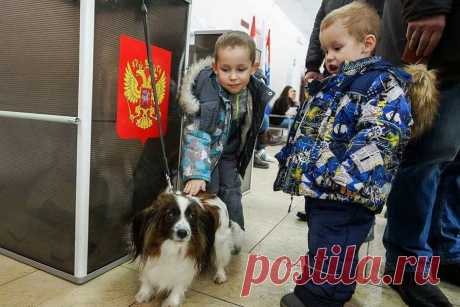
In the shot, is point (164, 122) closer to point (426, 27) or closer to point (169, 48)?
point (169, 48)

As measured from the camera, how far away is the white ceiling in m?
6.83

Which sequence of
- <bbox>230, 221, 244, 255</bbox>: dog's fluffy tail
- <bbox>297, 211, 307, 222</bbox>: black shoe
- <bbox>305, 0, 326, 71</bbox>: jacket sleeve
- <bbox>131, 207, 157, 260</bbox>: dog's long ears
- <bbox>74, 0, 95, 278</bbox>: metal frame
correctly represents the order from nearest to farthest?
<bbox>74, 0, 95, 278</bbox>: metal frame
<bbox>131, 207, 157, 260</bbox>: dog's long ears
<bbox>230, 221, 244, 255</bbox>: dog's fluffy tail
<bbox>305, 0, 326, 71</bbox>: jacket sleeve
<bbox>297, 211, 307, 222</bbox>: black shoe

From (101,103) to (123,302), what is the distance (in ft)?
2.38

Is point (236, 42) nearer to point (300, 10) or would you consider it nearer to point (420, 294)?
point (420, 294)

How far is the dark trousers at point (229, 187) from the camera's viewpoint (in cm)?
181

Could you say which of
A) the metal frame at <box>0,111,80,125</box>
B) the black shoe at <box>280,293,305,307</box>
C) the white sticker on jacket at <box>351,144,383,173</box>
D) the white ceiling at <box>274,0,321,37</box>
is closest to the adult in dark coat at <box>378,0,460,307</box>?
the white sticker on jacket at <box>351,144,383,173</box>

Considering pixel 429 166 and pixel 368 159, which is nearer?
Result: pixel 368 159

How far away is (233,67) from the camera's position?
1.58m

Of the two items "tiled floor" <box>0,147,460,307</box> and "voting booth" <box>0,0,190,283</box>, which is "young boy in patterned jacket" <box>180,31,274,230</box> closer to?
"voting booth" <box>0,0,190,283</box>

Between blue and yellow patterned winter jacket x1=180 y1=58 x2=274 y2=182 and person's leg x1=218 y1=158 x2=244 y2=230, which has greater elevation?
blue and yellow patterned winter jacket x1=180 y1=58 x2=274 y2=182

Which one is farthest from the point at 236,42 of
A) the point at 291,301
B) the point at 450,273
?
the point at 450,273

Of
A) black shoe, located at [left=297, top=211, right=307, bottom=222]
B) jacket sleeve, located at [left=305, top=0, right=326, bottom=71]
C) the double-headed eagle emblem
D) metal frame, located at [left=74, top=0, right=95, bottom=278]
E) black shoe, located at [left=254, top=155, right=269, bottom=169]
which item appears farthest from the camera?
black shoe, located at [left=254, top=155, right=269, bottom=169]

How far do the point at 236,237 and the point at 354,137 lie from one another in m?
0.88

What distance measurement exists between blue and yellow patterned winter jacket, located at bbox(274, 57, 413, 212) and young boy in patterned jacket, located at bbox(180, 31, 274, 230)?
45 centimetres
